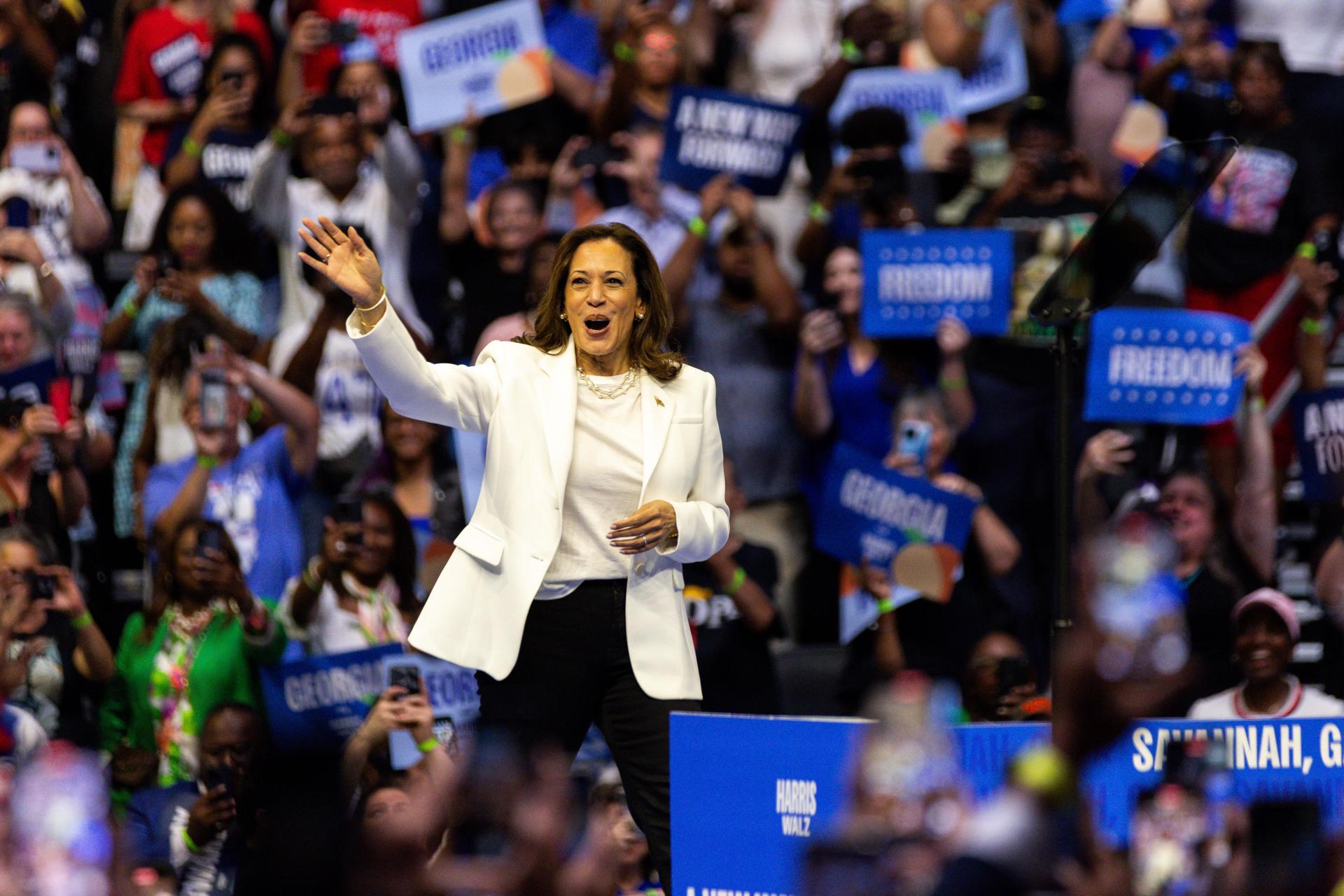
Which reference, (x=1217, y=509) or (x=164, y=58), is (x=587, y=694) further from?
(x=164, y=58)

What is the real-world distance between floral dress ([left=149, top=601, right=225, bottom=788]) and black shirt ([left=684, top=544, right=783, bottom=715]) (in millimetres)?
1428

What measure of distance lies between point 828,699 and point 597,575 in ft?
8.55

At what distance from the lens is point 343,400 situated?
6.26 meters

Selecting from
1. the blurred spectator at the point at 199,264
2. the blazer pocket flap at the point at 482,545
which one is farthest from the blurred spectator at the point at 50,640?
the blazer pocket flap at the point at 482,545

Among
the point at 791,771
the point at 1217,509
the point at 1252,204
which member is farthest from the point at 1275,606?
the point at 791,771

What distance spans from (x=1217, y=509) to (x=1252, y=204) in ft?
4.08

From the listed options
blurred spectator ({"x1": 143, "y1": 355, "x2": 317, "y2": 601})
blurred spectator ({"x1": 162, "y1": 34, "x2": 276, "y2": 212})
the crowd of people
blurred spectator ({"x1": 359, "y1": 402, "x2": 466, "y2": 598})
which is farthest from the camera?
blurred spectator ({"x1": 162, "y1": 34, "x2": 276, "y2": 212})

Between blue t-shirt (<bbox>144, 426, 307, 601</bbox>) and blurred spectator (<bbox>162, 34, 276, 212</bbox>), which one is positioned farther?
blurred spectator (<bbox>162, 34, 276, 212</bbox>)

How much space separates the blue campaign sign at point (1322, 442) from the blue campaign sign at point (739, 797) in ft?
9.39

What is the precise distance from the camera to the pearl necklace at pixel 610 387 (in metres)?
3.58

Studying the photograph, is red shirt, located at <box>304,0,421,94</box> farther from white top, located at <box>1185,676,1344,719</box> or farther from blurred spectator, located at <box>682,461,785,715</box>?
white top, located at <box>1185,676,1344,719</box>

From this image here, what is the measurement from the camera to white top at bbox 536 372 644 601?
3.49m

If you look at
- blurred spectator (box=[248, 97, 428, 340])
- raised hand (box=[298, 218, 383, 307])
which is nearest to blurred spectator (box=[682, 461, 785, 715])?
blurred spectator (box=[248, 97, 428, 340])

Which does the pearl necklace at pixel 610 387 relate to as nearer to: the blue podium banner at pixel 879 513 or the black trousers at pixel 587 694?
the black trousers at pixel 587 694
